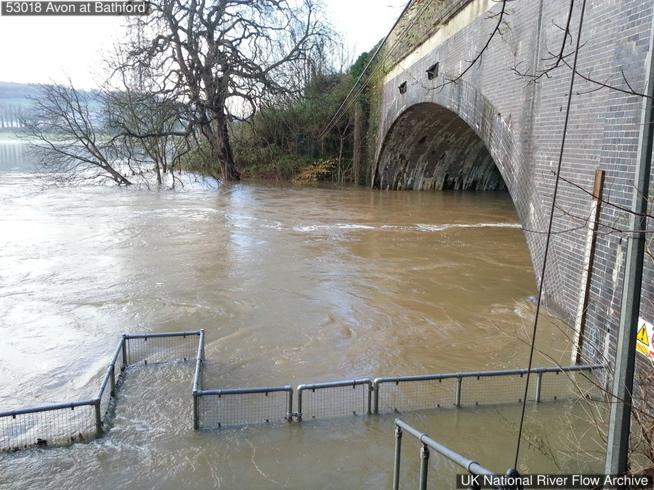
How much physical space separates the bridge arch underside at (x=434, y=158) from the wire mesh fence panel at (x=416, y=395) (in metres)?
14.8

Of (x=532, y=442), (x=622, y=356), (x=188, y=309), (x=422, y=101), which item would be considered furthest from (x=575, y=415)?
(x=422, y=101)

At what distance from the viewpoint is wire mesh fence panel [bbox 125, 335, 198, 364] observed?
6.28 m

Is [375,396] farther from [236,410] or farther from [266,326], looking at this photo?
[266,326]

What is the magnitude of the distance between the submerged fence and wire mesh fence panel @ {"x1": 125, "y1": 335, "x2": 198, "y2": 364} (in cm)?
42

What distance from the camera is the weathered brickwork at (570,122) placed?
18.0ft

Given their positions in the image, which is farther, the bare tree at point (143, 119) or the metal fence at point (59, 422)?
the bare tree at point (143, 119)

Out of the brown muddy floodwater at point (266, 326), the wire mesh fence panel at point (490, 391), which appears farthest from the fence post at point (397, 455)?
the wire mesh fence panel at point (490, 391)

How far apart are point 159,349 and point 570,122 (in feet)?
18.7

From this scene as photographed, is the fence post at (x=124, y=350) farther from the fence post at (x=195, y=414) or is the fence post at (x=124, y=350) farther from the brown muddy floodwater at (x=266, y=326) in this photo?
the fence post at (x=195, y=414)

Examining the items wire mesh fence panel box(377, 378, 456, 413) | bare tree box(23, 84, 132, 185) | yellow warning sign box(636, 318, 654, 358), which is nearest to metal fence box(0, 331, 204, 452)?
wire mesh fence panel box(377, 378, 456, 413)

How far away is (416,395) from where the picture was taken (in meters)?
5.29

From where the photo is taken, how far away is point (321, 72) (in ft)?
93.6

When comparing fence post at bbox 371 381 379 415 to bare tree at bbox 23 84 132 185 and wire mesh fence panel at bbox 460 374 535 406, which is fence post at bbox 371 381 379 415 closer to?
wire mesh fence panel at bbox 460 374 535 406

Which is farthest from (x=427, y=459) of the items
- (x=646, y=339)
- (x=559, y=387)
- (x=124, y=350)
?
(x=124, y=350)
